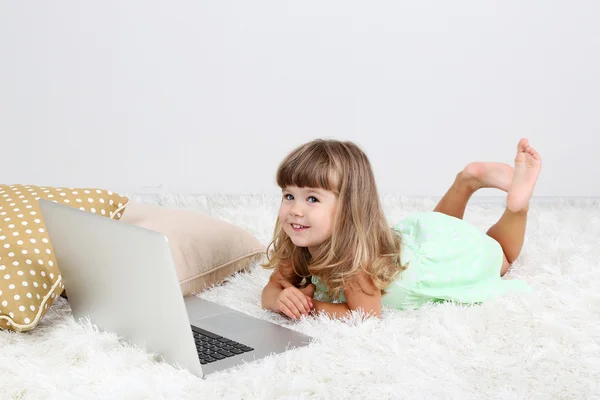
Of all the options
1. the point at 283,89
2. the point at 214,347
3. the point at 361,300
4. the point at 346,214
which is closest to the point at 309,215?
the point at 346,214

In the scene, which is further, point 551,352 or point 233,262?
point 233,262

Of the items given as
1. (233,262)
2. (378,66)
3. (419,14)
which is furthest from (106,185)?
(233,262)

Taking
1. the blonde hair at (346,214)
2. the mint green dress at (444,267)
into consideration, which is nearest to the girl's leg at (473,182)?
the mint green dress at (444,267)

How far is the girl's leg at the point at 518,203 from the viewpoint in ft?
5.62

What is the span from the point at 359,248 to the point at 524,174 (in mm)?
448

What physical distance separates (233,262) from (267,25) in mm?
1507

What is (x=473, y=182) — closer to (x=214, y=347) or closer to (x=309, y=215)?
(x=309, y=215)

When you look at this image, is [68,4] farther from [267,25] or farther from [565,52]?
[565,52]

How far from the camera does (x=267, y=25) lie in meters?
3.13

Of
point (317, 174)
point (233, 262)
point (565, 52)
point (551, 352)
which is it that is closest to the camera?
point (551, 352)

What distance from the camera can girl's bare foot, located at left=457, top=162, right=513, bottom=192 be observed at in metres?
1.83

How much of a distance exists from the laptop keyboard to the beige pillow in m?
0.30

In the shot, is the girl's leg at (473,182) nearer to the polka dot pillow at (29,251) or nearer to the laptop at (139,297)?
the laptop at (139,297)

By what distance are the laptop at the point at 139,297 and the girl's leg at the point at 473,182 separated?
2.06ft
